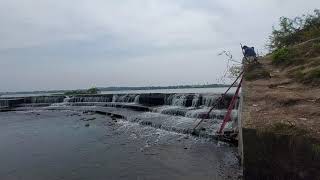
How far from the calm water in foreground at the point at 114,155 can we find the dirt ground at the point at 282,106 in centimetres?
164

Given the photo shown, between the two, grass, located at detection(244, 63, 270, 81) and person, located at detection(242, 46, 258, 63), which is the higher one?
person, located at detection(242, 46, 258, 63)

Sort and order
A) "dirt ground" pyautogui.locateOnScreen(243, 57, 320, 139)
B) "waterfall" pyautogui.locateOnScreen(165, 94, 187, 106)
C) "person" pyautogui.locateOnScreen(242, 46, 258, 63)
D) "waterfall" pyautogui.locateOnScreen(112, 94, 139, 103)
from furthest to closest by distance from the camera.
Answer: "waterfall" pyautogui.locateOnScreen(112, 94, 139, 103) < "waterfall" pyautogui.locateOnScreen(165, 94, 187, 106) < "person" pyautogui.locateOnScreen(242, 46, 258, 63) < "dirt ground" pyautogui.locateOnScreen(243, 57, 320, 139)

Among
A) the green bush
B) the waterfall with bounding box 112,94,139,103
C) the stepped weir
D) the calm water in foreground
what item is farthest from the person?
the waterfall with bounding box 112,94,139,103

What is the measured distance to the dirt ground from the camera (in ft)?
18.9

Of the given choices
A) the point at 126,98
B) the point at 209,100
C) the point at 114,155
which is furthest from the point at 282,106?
the point at 126,98

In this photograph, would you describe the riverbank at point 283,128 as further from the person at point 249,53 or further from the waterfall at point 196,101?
the waterfall at point 196,101

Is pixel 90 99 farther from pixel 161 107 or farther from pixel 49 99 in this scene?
pixel 161 107

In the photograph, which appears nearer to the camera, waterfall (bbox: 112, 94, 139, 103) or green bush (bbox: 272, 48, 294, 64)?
green bush (bbox: 272, 48, 294, 64)

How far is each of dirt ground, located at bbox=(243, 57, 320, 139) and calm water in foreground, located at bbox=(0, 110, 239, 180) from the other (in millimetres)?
1637

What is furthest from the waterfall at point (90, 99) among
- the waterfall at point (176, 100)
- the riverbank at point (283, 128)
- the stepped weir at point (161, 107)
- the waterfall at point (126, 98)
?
the riverbank at point (283, 128)

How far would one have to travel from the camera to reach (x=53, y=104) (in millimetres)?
31797

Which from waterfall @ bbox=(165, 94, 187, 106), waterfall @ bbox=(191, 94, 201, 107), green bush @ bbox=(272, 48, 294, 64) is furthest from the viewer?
waterfall @ bbox=(165, 94, 187, 106)

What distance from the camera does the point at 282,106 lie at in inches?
Answer: 300

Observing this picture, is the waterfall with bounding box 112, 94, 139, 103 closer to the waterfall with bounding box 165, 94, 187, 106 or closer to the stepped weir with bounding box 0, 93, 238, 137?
the stepped weir with bounding box 0, 93, 238, 137
